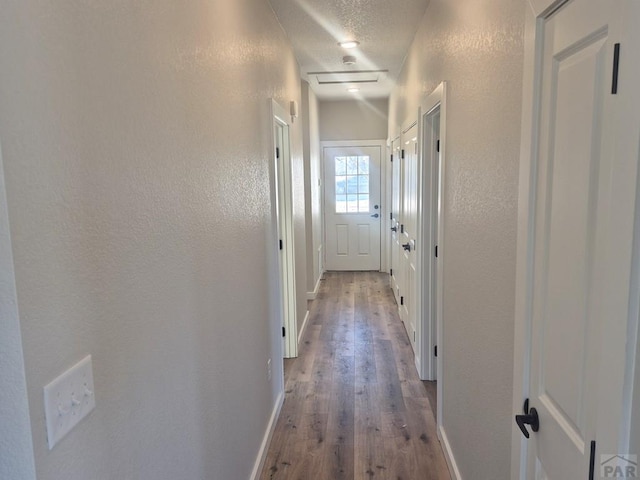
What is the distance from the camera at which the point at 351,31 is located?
10.9 ft

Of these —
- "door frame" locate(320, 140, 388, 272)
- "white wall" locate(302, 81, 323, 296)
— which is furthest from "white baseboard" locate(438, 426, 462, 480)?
"door frame" locate(320, 140, 388, 272)

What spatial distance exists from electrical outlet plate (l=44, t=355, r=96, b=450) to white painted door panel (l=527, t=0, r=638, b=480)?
1.00 metres

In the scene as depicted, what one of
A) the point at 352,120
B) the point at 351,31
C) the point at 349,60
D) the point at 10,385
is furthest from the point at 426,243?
the point at 352,120

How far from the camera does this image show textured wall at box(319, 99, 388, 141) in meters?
6.74

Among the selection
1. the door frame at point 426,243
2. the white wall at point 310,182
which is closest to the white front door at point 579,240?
the door frame at point 426,243

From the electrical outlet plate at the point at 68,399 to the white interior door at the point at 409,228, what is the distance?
2.85 meters

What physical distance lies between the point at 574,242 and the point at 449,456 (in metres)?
1.79

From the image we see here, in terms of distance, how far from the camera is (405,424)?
2783mm

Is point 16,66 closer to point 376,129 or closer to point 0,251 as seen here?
Result: point 0,251

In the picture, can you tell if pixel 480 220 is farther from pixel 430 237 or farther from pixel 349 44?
pixel 349 44

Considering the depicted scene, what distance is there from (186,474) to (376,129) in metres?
6.11

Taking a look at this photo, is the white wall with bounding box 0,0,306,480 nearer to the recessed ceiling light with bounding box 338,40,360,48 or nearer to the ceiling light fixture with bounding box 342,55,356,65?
Result: the recessed ceiling light with bounding box 338,40,360,48

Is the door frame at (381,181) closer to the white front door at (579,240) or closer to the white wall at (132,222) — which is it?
the white wall at (132,222)

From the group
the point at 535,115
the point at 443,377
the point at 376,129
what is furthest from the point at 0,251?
the point at 376,129
